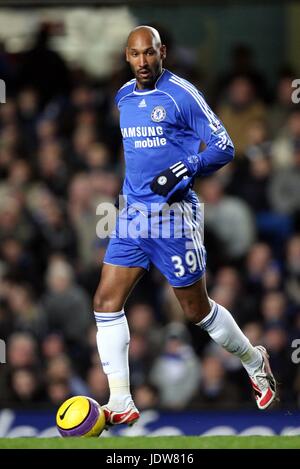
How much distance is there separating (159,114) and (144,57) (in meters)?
0.32

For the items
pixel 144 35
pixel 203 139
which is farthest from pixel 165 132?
pixel 144 35

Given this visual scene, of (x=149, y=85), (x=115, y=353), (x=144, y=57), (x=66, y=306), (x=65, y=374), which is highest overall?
(x=144, y=57)

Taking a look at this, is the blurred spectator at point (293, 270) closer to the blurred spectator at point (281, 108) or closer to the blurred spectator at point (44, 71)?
the blurred spectator at point (281, 108)

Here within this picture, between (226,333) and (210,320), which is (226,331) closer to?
(226,333)

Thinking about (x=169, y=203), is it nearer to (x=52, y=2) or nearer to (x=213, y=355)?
(x=213, y=355)

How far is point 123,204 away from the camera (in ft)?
24.4

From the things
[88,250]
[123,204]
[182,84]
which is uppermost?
[182,84]

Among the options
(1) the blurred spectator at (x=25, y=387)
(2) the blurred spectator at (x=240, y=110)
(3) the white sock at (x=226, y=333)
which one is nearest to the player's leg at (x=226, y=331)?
(3) the white sock at (x=226, y=333)

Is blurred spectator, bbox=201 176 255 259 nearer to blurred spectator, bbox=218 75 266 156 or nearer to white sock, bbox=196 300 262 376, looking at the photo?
blurred spectator, bbox=218 75 266 156

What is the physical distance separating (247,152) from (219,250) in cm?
90

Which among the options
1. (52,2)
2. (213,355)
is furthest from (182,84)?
(52,2)

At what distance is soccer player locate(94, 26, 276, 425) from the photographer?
283 inches

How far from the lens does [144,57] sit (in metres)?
7.20

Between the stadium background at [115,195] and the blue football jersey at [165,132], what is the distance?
3.41 meters
